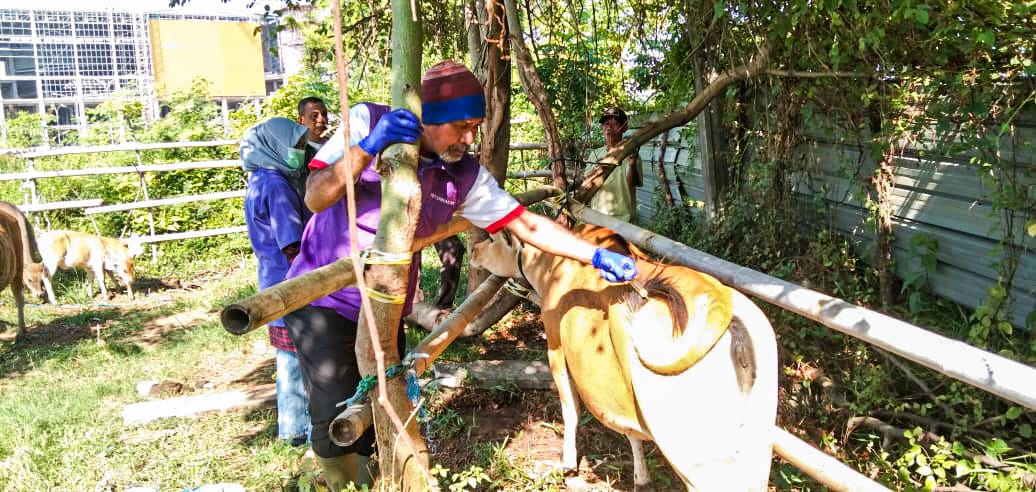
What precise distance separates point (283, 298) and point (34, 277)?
815 centimetres

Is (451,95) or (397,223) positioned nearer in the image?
(397,223)

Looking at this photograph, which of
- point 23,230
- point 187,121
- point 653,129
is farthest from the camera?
point 187,121

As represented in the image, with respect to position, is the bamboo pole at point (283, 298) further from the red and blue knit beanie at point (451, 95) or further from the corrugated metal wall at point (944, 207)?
the corrugated metal wall at point (944, 207)

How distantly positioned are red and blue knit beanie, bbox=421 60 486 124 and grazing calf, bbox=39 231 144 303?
7860mm

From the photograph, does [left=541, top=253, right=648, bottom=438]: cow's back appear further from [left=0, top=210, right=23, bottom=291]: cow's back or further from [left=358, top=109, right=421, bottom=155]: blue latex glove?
[left=0, top=210, right=23, bottom=291]: cow's back

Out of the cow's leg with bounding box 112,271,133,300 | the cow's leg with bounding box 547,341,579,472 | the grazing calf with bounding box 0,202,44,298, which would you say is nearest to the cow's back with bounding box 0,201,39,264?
the grazing calf with bounding box 0,202,44,298

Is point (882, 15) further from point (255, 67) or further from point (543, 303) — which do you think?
point (255, 67)

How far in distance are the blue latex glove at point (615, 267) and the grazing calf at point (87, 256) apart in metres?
8.00

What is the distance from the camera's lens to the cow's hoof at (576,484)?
3623 mm

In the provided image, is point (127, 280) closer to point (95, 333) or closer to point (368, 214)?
point (95, 333)

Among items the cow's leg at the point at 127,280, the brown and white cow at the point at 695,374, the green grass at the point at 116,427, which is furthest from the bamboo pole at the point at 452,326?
the cow's leg at the point at 127,280

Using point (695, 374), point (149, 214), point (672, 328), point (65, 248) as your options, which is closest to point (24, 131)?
point (149, 214)

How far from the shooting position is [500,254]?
3.94 meters

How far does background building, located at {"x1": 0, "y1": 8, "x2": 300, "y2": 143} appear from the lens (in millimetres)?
21125
